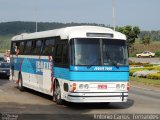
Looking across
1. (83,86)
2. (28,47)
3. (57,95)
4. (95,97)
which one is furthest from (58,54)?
(28,47)

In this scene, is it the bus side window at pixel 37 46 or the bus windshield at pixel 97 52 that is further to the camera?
the bus side window at pixel 37 46

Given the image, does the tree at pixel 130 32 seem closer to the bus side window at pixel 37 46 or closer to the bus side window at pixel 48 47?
the bus side window at pixel 37 46

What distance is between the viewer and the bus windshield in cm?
1738

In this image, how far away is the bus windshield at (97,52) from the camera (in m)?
17.4

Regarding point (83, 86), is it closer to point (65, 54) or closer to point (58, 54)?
point (65, 54)

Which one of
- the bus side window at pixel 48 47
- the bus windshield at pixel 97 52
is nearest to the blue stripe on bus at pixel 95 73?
the bus windshield at pixel 97 52

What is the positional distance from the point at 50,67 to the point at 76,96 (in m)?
3.29

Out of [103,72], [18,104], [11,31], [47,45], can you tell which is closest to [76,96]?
[103,72]

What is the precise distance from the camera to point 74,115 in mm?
15688

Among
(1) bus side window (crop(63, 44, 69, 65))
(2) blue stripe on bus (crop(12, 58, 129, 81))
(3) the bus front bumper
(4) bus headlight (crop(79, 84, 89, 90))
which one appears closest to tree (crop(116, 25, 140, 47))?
(1) bus side window (crop(63, 44, 69, 65))

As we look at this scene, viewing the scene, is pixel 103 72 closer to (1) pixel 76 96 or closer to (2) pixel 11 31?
(1) pixel 76 96

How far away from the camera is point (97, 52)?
17.6 metres

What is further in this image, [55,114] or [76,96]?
[76,96]

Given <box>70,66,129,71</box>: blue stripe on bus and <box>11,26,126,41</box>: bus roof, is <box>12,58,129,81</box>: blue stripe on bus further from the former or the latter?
<box>11,26,126,41</box>: bus roof
